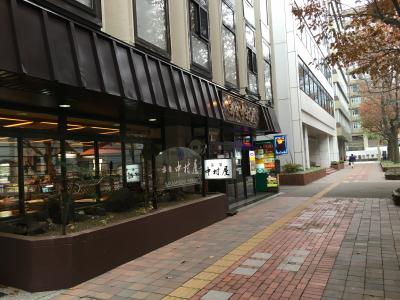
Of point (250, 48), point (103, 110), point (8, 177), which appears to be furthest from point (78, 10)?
point (250, 48)

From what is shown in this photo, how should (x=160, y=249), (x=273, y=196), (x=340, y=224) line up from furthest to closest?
1. (x=273, y=196)
2. (x=340, y=224)
3. (x=160, y=249)

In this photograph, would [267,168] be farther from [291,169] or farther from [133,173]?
[133,173]

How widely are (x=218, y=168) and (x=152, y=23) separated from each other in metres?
4.12

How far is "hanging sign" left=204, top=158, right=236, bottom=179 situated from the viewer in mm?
10875

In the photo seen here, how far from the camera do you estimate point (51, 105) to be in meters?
8.05

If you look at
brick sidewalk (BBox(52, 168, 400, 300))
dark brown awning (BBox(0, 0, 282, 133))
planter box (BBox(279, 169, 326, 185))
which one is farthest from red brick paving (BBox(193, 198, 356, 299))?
planter box (BBox(279, 169, 326, 185))

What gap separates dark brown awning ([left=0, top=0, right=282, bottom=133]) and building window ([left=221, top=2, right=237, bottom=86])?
19.2 feet

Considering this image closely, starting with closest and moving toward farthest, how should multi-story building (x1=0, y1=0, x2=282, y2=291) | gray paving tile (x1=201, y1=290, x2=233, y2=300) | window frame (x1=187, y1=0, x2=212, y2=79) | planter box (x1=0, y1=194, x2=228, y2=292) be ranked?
gray paving tile (x1=201, y1=290, x2=233, y2=300), planter box (x1=0, y1=194, x2=228, y2=292), multi-story building (x1=0, y1=0, x2=282, y2=291), window frame (x1=187, y1=0, x2=212, y2=79)

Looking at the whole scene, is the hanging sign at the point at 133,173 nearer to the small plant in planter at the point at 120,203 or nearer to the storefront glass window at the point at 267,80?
the small plant in planter at the point at 120,203

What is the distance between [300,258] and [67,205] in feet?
12.6

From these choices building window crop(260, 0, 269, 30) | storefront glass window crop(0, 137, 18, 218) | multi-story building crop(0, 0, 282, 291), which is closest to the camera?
multi-story building crop(0, 0, 282, 291)

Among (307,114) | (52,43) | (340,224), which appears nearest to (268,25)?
(307,114)

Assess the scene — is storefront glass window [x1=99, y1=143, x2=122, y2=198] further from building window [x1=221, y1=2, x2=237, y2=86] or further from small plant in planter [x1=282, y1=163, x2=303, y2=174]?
small plant in planter [x1=282, y1=163, x2=303, y2=174]

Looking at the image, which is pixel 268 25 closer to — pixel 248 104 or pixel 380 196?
pixel 248 104
